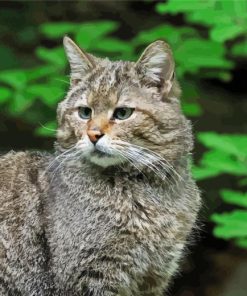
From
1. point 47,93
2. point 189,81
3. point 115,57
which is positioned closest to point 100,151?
point 47,93

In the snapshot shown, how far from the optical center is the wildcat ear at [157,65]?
4.49 m

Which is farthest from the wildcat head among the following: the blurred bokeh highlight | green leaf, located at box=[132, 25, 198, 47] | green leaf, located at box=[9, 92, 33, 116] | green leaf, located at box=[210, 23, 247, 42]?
green leaf, located at box=[132, 25, 198, 47]

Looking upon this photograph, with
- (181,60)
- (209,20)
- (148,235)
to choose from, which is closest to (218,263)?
(181,60)

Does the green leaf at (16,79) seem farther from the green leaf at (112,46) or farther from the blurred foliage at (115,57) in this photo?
the green leaf at (112,46)

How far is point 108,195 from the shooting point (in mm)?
4609

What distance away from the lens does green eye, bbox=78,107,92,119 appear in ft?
14.8

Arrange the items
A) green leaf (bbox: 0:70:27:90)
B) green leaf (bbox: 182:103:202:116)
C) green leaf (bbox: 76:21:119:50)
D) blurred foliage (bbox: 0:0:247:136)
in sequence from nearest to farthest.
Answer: blurred foliage (bbox: 0:0:247:136), green leaf (bbox: 0:70:27:90), green leaf (bbox: 182:103:202:116), green leaf (bbox: 76:21:119:50)

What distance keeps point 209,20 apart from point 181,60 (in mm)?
879

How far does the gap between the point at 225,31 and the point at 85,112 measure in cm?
130

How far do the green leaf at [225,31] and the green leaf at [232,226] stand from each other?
1020 millimetres

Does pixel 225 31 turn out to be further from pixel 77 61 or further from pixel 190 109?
pixel 77 61

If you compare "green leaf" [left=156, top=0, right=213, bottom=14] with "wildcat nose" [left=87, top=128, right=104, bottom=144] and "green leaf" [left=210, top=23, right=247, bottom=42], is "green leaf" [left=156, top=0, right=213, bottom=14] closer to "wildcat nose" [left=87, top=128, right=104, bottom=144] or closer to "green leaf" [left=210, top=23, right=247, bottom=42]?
"green leaf" [left=210, top=23, right=247, bottom=42]

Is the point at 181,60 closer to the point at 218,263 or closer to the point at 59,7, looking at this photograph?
the point at 218,263

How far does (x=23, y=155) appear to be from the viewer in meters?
5.02
